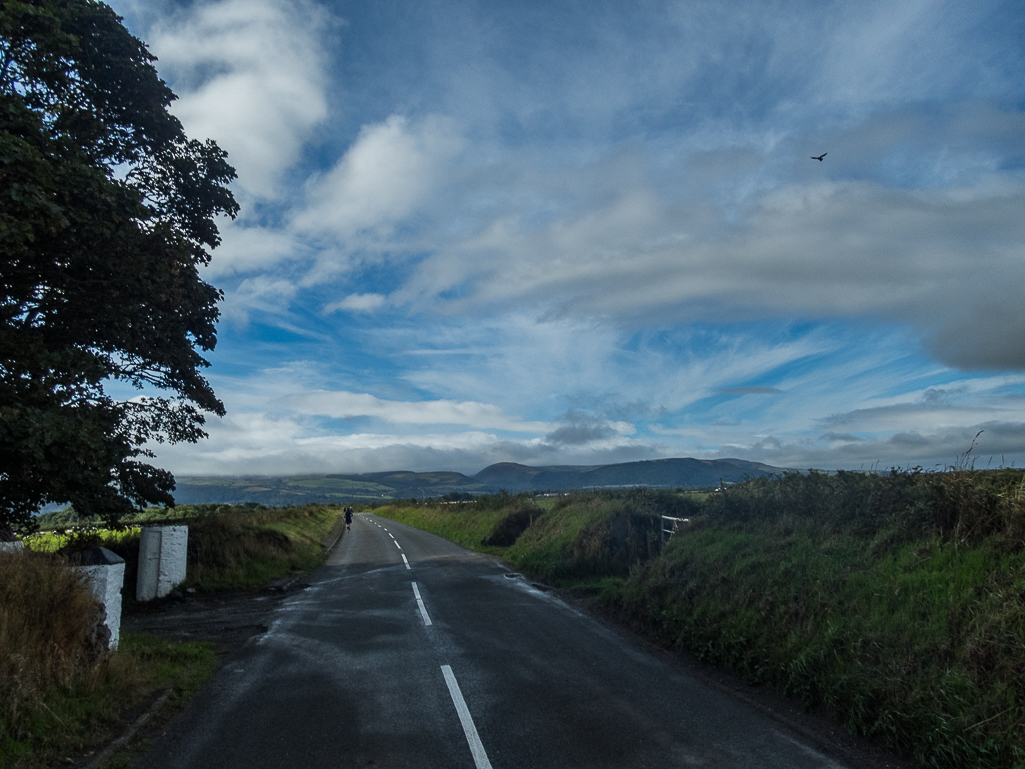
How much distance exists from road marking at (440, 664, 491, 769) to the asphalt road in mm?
20

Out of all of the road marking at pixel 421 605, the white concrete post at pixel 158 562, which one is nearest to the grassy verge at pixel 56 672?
the road marking at pixel 421 605

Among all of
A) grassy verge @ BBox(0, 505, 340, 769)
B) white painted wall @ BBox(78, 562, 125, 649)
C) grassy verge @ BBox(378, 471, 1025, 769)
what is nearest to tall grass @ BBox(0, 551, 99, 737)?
grassy verge @ BBox(0, 505, 340, 769)

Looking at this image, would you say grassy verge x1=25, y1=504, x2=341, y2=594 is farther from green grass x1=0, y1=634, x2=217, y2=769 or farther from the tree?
green grass x1=0, y1=634, x2=217, y2=769

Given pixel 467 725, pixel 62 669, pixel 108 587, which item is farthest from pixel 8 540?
pixel 467 725

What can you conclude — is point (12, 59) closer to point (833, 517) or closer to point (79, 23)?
point (79, 23)

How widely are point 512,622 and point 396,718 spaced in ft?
17.5

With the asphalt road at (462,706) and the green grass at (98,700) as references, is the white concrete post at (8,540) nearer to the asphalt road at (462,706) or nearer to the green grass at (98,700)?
the green grass at (98,700)

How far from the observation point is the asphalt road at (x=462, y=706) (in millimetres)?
5551

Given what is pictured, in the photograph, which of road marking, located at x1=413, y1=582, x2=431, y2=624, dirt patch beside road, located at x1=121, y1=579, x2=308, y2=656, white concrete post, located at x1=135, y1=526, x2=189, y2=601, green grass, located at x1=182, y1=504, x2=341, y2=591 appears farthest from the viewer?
green grass, located at x1=182, y1=504, x2=341, y2=591

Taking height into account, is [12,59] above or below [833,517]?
above

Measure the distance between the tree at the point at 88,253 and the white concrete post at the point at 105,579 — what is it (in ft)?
4.83

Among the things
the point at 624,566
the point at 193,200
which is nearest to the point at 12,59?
the point at 193,200

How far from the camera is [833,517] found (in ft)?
34.1

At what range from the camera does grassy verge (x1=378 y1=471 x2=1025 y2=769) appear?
5.68 m
